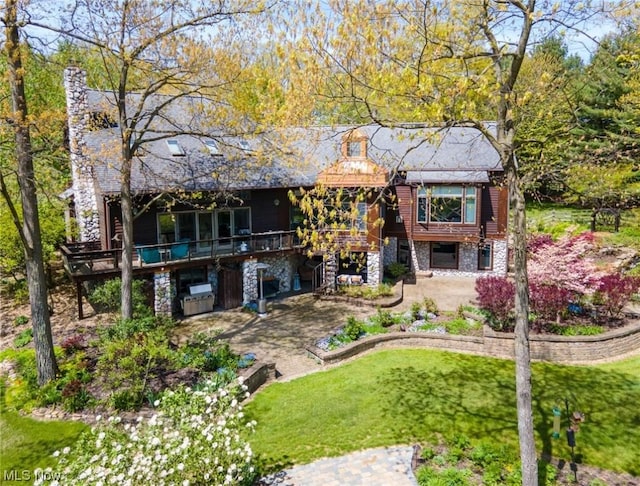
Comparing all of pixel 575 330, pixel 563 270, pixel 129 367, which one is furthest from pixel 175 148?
pixel 575 330

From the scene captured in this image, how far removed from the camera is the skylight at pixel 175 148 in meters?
18.9

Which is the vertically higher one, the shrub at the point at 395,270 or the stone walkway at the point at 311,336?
the shrub at the point at 395,270

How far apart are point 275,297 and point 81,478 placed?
15.0 m

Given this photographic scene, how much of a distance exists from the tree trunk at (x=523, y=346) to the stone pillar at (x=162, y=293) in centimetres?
1365

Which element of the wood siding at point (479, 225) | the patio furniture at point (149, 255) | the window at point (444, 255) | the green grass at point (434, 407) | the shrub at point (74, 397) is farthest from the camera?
the window at point (444, 255)

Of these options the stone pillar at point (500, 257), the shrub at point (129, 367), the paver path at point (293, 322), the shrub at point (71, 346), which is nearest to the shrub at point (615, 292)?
the paver path at point (293, 322)

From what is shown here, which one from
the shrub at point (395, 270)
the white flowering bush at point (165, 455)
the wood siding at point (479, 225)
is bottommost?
the white flowering bush at point (165, 455)

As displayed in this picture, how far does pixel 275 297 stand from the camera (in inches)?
827

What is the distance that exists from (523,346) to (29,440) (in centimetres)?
982

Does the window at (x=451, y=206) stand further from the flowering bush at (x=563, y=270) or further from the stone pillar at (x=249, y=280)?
the stone pillar at (x=249, y=280)

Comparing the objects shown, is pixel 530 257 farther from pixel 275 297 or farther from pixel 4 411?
pixel 4 411

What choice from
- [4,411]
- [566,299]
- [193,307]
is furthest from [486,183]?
[4,411]

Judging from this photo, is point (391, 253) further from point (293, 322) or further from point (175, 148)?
point (175, 148)

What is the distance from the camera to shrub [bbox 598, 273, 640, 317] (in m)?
15.2
